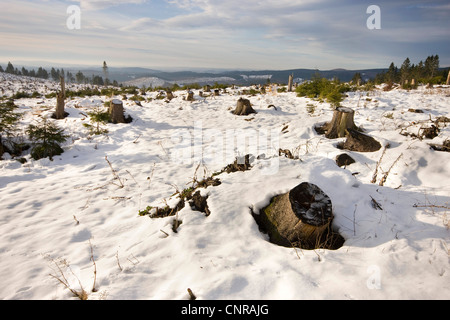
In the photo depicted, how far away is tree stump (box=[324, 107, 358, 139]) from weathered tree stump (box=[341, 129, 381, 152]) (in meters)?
0.58

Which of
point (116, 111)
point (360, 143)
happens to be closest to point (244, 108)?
point (116, 111)

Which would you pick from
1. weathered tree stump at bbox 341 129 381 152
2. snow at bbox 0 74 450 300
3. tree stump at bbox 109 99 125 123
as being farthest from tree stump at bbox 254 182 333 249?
tree stump at bbox 109 99 125 123

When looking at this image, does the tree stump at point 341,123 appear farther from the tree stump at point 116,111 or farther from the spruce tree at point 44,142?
the tree stump at point 116,111

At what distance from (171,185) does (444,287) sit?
4.31 meters

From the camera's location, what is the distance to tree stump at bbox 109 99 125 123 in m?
9.89

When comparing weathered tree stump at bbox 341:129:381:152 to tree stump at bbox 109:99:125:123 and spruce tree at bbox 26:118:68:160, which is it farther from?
tree stump at bbox 109:99:125:123

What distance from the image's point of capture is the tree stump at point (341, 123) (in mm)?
6647

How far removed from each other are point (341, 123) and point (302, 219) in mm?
5405

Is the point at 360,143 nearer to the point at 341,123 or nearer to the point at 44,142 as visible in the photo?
the point at 341,123

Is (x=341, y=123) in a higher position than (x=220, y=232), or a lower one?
higher

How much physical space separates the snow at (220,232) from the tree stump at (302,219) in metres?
0.20

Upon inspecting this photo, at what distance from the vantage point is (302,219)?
2545 mm

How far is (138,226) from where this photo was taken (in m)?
3.37
